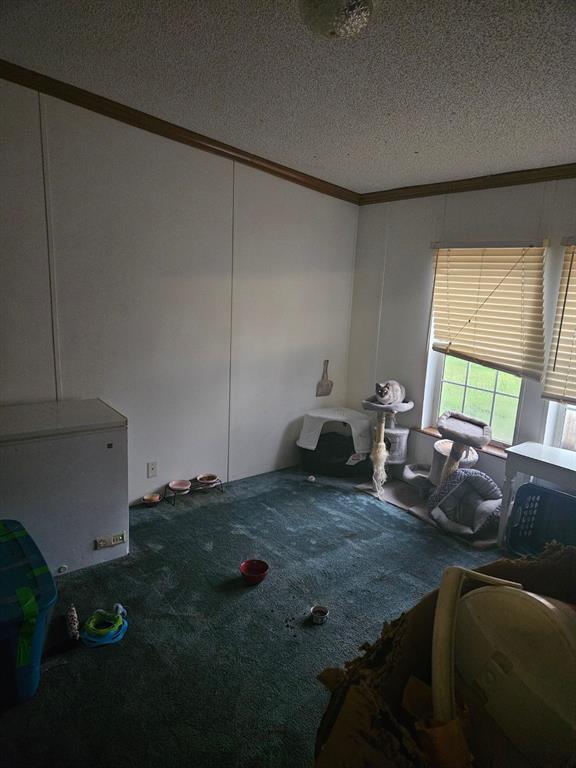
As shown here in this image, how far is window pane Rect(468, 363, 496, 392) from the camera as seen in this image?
3.48 m

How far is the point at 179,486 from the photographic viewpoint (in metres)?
3.28

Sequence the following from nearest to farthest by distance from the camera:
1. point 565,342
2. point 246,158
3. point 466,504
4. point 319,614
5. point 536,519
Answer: point 319,614 → point 536,519 → point 565,342 → point 466,504 → point 246,158

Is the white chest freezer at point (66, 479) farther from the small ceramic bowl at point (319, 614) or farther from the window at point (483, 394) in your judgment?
the window at point (483, 394)

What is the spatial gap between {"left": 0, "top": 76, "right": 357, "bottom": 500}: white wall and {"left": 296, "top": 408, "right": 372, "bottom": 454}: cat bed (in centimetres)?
14

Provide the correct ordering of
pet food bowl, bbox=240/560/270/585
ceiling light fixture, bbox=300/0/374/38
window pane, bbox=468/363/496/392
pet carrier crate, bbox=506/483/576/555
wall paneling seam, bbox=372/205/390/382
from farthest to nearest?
wall paneling seam, bbox=372/205/390/382
window pane, bbox=468/363/496/392
pet carrier crate, bbox=506/483/576/555
pet food bowl, bbox=240/560/270/585
ceiling light fixture, bbox=300/0/374/38

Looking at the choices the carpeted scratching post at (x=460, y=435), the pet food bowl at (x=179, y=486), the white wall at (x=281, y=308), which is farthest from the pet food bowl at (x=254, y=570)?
the carpeted scratching post at (x=460, y=435)

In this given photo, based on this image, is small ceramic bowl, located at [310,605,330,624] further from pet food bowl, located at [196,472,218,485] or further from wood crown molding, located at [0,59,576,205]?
wood crown molding, located at [0,59,576,205]

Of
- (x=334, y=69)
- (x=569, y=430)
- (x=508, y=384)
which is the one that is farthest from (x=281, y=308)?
(x=569, y=430)

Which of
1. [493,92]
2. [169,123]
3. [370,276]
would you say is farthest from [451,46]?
[370,276]

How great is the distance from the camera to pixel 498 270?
3314mm

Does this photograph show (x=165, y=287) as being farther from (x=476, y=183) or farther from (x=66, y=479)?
(x=476, y=183)

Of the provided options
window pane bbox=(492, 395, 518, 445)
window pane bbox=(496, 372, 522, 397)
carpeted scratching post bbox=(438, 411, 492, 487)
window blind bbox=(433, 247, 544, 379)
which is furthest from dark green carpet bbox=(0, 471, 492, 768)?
window blind bbox=(433, 247, 544, 379)

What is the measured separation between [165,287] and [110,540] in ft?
5.23

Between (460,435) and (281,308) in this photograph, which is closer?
(460,435)
